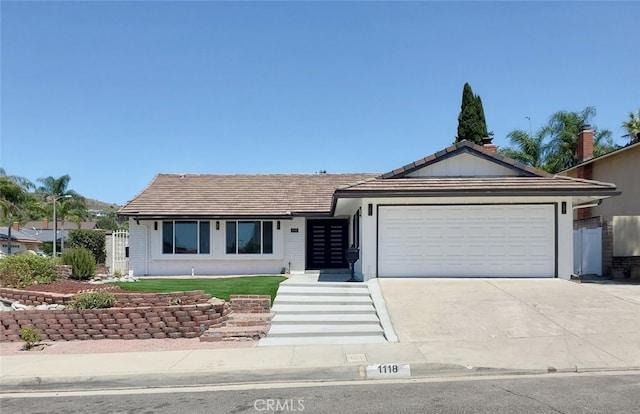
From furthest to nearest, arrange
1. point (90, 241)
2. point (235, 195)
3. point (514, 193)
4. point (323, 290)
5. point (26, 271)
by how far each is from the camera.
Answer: point (90, 241) < point (235, 195) < point (26, 271) < point (514, 193) < point (323, 290)

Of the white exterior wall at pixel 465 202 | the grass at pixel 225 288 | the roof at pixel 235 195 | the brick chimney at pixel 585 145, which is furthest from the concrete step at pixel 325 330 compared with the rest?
the brick chimney at pixel 585 145

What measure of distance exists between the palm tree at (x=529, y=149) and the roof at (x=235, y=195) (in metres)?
15.1

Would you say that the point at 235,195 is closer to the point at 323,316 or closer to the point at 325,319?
the point at 323,316

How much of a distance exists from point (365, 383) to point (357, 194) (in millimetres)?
7485

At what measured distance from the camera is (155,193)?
73.3ft

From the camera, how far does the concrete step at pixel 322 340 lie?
9992 mm

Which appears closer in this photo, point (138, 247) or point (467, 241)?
point (467, 241)

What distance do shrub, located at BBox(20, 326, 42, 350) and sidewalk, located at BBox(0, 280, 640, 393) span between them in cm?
33

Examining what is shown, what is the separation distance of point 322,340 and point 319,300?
240 centimetres

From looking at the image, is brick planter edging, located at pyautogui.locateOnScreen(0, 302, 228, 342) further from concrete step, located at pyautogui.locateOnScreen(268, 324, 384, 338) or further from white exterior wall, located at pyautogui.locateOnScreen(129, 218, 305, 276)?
white exterior wall, located at pyautogui.locateOnScreen(129, 218, 305, 276)

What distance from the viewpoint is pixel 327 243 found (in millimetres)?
21172

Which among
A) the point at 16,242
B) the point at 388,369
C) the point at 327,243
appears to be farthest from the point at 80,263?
the point at 16,242

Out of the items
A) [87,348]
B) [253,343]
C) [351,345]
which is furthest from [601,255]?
[87,348]

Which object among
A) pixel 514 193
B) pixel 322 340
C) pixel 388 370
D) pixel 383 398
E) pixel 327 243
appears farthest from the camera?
pixel 327 243
